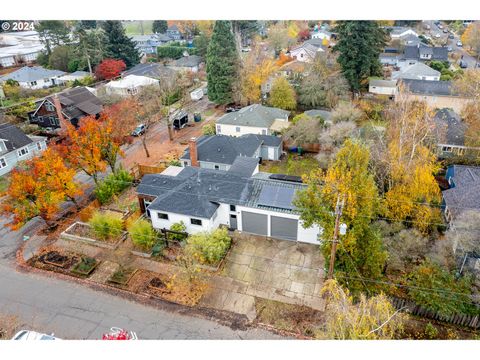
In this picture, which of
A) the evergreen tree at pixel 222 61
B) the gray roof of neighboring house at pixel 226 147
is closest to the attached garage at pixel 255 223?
the gray roof of neighboring house at pixel 226 147

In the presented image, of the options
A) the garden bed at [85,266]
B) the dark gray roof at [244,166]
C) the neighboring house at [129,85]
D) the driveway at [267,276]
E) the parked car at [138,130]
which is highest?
the neighboring house at [129,85]

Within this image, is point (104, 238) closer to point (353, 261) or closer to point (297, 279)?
point (297, 279)

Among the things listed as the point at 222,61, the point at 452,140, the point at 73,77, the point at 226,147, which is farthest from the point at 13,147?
the point at 452,140

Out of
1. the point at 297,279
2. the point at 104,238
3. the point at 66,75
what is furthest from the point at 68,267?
the point at 66,75

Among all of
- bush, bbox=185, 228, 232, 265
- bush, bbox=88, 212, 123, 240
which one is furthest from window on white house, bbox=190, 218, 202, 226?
bush, bbox=88, 212, 123, 240

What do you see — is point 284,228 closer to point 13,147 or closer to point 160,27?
point 13,147

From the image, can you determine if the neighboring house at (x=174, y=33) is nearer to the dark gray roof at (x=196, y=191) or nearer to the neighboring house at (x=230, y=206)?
the dark gray roof at (x=196, y=191)
